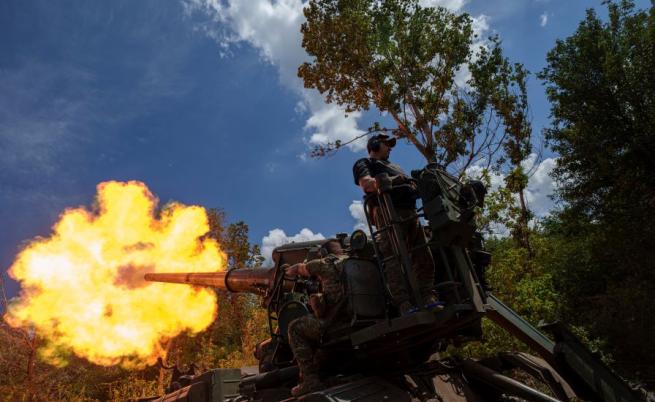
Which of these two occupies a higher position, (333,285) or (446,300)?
(333,285)

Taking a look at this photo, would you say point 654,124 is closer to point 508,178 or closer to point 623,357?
point 508,178

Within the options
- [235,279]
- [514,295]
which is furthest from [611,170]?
[235,279]

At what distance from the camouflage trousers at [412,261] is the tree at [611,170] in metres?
16.9

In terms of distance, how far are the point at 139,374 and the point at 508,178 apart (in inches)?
1000

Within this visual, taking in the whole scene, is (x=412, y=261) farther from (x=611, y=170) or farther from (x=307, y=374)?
(x=611, y=170)

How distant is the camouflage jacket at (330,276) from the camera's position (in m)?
5.56

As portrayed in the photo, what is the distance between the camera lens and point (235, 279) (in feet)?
31.2

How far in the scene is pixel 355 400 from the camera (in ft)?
14.7

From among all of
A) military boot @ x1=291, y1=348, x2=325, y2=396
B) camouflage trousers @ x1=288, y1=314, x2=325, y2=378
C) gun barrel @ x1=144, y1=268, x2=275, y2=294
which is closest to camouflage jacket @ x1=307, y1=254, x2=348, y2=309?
camouflage trousers @ x1=288, y1=314, x2=325, y2=378

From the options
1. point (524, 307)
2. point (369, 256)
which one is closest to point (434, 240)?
point (369, 256)

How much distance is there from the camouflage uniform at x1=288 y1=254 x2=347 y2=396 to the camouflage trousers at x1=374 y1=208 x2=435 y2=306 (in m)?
0.68

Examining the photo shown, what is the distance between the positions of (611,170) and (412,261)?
20106mm

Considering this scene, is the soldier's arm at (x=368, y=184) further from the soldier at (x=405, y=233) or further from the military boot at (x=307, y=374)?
the military boot at (x=307, y=374)

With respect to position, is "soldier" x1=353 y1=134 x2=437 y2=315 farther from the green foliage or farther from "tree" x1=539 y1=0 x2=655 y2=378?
"tree" x1=539 y1=0 x2=655 y2=378
